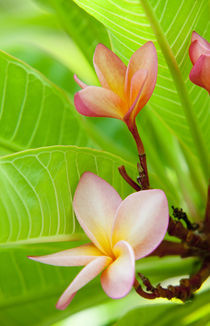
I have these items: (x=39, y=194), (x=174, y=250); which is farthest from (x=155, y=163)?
(x=39, y=194)

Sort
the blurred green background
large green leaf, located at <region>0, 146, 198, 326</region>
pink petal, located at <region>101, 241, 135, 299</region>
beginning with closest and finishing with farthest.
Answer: pink petal, located at <region>101, 241, 135, 299</region>, large green leaf, located at <region>0, 146, 198, 326</region>, the blurred green background

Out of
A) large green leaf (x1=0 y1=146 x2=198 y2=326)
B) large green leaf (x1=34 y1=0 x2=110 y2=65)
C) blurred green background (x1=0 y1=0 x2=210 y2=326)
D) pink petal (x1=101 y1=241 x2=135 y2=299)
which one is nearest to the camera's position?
pink petal (x1=101 y1=241 x2=135 y2=299)

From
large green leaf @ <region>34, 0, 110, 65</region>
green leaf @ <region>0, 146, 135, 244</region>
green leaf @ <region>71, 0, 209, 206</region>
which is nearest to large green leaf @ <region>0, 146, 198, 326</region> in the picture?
green leaf @ <region>0, 146, 135, 244</region>

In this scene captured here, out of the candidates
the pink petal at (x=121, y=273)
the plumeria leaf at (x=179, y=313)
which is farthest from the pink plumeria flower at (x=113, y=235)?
the plumeria leaf at (x=179, y=313)

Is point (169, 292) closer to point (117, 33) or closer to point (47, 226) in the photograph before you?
point (47, 226)

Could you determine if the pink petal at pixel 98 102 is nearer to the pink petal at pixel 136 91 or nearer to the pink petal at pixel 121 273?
the pink petal at pixel 136 91

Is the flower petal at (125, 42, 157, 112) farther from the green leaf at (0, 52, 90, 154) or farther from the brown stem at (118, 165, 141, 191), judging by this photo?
the green leaf at (0, 52, 90, 154)

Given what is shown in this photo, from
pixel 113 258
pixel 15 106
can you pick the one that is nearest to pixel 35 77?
pixel 15 106
